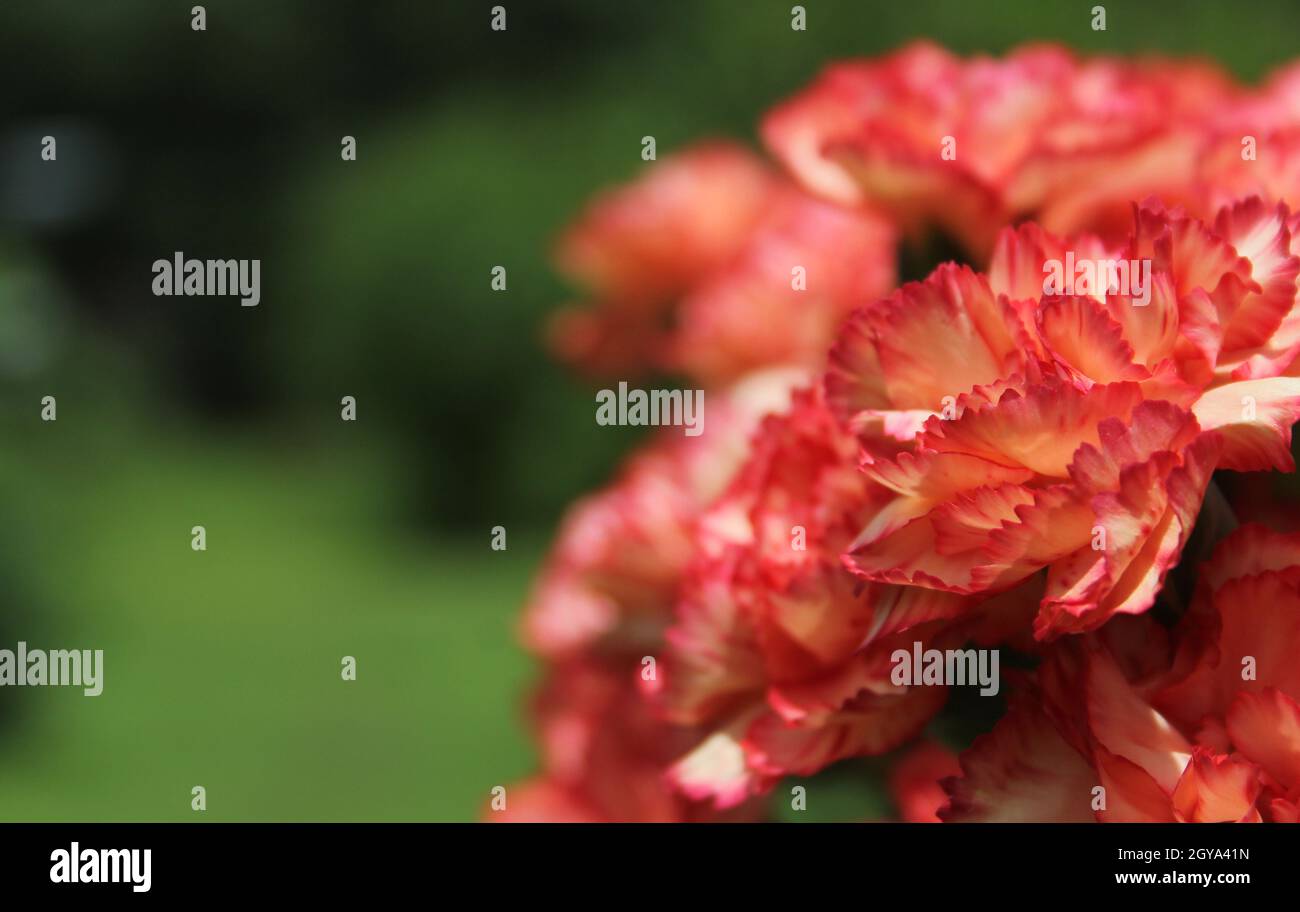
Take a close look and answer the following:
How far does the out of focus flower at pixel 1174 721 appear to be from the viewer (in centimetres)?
38

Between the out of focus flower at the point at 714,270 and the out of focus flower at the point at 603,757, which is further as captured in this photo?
the out of focus flower at the point at 714,270

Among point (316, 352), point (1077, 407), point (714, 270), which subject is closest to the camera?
point (1077, 407)

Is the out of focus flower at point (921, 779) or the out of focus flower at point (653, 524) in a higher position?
the out of focus flower at point (653, 524)

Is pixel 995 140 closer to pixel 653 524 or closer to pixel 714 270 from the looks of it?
pixel 653 524

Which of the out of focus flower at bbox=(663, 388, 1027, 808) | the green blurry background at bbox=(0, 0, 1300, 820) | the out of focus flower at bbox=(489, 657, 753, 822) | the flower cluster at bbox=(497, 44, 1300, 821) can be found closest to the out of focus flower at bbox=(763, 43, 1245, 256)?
the flower cluster at bbox=(497, 44, 1300, 821)

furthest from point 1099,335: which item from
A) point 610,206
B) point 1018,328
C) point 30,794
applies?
point 30,794

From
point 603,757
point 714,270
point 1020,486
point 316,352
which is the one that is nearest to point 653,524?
point 603,757

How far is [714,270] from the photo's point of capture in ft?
3.13

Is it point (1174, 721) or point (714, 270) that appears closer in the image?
point (1174, 721)

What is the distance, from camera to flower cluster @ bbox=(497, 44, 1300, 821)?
0.37m

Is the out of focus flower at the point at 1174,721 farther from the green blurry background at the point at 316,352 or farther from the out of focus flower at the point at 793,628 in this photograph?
the green blurry background at the point at 316,352

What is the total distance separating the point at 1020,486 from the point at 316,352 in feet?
16.7

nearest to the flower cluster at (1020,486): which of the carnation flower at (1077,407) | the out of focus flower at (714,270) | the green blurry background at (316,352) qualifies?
the carnation flower at (1077,407)

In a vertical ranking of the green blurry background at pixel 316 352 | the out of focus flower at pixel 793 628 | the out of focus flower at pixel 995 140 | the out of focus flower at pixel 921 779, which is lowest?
the out of focus flower at pixel 921 779
